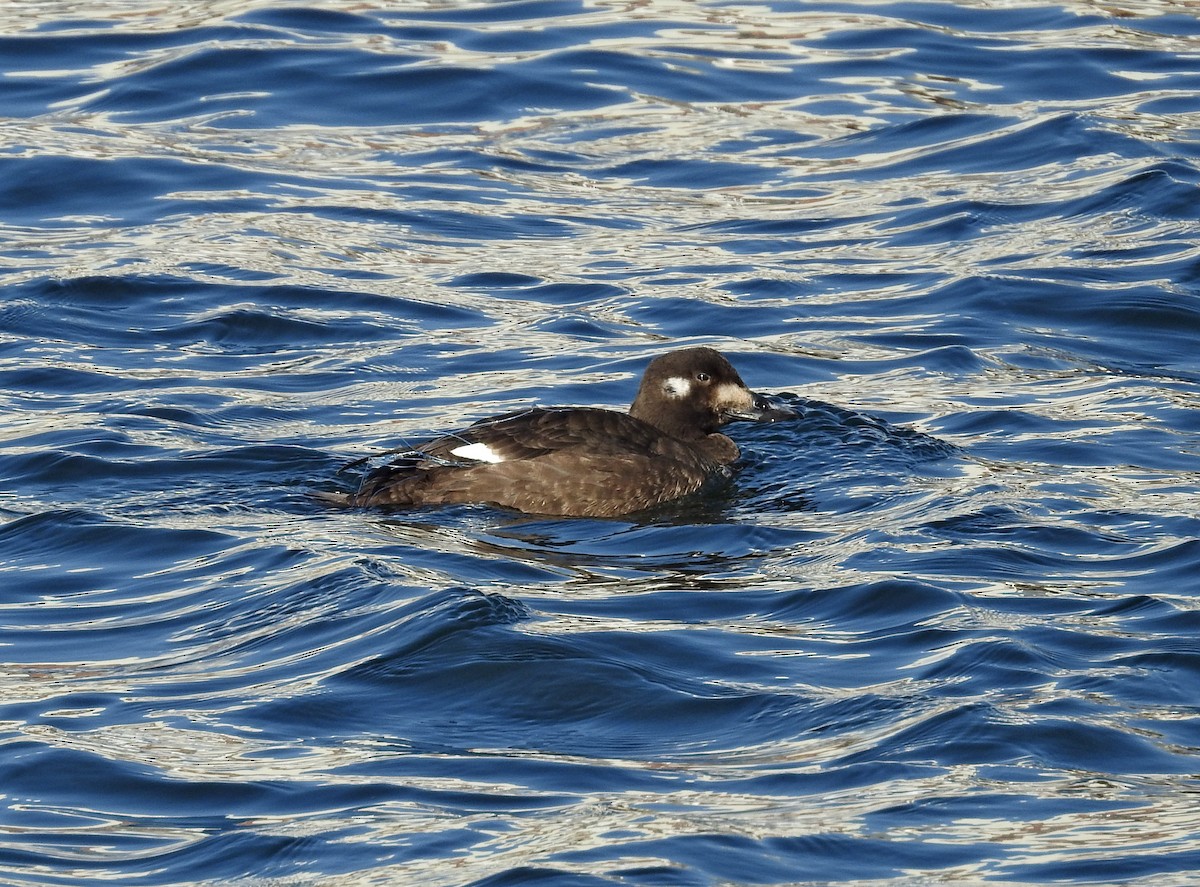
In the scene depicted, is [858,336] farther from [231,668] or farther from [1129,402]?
[231,668]

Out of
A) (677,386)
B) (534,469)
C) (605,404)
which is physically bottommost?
(605,404)

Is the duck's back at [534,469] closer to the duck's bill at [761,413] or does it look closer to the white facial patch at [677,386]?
the white facial patch at [677,386]

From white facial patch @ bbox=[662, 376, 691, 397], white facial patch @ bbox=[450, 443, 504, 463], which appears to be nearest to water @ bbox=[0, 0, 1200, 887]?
white facial patch @ bbox=[450, 443, 504, 463]

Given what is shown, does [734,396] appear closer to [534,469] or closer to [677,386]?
[677,386]

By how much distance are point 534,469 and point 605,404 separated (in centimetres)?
189

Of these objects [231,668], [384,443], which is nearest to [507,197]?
Answer: [384,443]

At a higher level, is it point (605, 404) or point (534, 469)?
point (534, 469)

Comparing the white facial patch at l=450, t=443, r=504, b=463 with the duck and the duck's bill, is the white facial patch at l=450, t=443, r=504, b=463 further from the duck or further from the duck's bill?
the duck's bill

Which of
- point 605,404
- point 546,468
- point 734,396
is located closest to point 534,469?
point 546,468

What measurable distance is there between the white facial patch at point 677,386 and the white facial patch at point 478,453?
4.34 feet

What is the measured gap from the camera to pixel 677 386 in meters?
9.89

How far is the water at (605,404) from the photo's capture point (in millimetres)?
5707

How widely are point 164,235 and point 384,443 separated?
13.9ft

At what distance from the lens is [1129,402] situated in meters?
10.2
